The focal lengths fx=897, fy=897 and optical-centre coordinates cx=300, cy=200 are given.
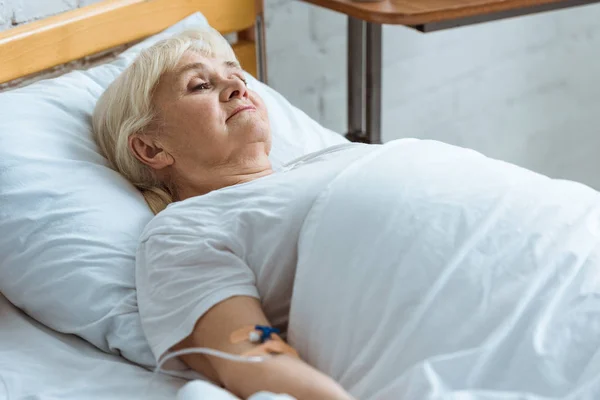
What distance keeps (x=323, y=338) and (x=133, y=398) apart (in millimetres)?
273

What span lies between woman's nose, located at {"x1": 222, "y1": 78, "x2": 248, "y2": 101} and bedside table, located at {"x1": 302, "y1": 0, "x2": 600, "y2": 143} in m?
0.45

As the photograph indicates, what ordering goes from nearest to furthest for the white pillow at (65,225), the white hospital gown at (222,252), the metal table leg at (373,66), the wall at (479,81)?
the white hospital gown at (222,252) → the white pillow at (65,225) → the metal table leg at (373,66) → the wall at (479,81)

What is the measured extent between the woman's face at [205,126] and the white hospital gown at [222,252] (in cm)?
17

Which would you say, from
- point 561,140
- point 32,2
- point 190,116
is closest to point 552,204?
point 190,116

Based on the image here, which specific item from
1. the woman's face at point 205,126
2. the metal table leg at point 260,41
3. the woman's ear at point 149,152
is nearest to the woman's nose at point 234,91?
the woman's face at point 205,126

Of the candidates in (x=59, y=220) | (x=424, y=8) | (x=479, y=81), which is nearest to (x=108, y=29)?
(x=59, y=220)

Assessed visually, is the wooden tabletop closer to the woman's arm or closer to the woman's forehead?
the woman's forehead

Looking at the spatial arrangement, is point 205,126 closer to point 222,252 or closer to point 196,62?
point 196,62

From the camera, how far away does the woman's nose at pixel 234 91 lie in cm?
150

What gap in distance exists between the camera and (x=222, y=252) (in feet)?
4.00

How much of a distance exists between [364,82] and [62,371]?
1.13 m

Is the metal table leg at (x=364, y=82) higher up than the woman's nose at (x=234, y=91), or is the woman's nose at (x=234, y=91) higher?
the woman's nose at (x=234, y=91)

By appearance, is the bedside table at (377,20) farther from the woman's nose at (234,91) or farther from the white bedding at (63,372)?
the white bedding at (63,372)

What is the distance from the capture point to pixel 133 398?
1.21 meters
